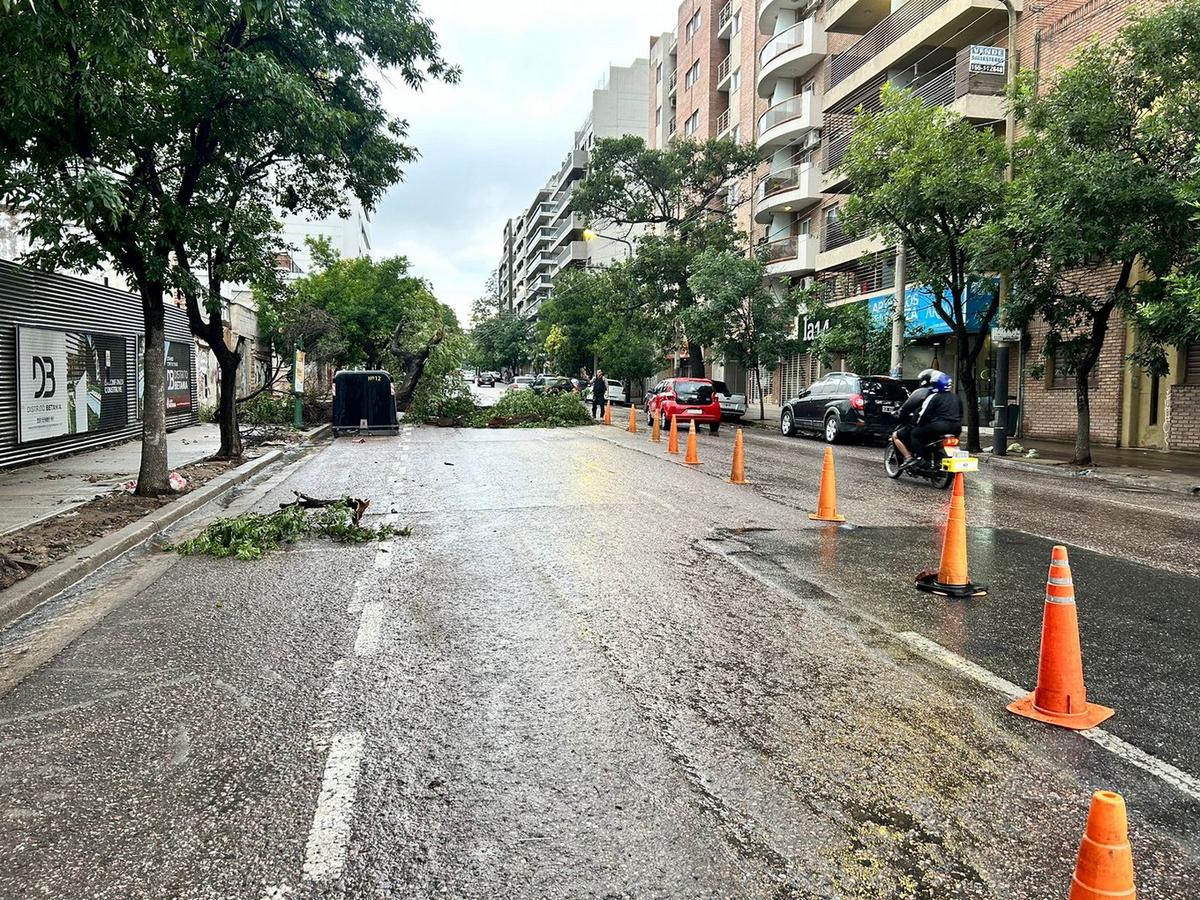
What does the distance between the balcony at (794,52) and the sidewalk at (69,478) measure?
29938mm

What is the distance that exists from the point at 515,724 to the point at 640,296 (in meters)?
38.4

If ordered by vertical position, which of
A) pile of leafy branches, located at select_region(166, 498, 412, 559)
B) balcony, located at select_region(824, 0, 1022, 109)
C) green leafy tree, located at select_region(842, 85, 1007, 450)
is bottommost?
pile of leafy branches, located at select_region(166, 498, 412, 559)

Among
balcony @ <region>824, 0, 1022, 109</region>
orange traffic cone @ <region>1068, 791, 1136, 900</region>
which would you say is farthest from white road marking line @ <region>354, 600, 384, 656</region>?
balcony @ <region>824, 0, 1022, 109</region>

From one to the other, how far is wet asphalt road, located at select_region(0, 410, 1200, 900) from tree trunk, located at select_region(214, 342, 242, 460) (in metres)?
8.28

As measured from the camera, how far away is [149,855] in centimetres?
296

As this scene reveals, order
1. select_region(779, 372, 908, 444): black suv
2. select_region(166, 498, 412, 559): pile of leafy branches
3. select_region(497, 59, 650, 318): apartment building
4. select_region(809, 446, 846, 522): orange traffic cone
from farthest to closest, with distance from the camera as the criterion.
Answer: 1. select_region(497, 59, 650, 318): apartment building
2. select_region(779, 372, 908, 444): black suv
3. select_region(809, 446, 846, 522): orange traffic cone
4. select_region(166, 498, 412, 559): pile of leafy branches

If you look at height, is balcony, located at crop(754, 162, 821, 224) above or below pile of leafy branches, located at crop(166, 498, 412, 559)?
above

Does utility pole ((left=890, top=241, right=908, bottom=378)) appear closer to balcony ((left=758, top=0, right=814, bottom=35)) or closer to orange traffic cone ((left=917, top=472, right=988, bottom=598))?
orange traffic cone ((left=917, top=472, right=988, bottom=598))

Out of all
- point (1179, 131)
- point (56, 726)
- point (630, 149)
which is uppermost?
point (630, 149)

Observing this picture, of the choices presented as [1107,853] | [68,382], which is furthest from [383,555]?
[68,382]

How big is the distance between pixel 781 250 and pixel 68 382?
99.1 ft

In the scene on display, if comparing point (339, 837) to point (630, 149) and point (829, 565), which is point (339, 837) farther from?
point (630, 149)

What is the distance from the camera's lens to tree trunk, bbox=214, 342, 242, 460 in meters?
15.8

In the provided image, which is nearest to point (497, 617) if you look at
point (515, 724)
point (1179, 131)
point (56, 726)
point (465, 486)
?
point (515, 724)
